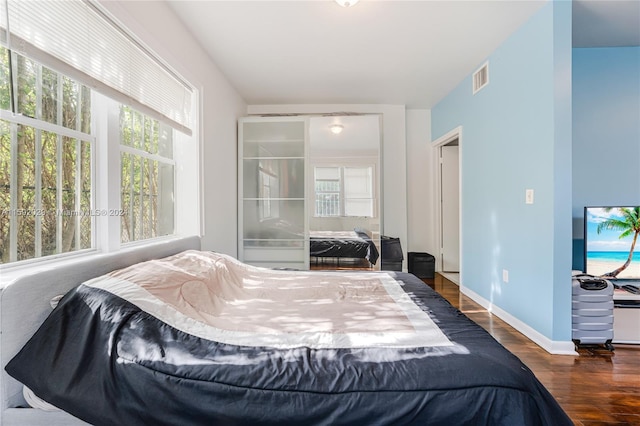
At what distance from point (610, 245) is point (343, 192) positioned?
271cm

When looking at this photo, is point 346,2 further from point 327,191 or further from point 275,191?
point 275,191

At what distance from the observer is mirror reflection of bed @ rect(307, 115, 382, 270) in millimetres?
3990

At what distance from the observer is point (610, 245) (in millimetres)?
2465

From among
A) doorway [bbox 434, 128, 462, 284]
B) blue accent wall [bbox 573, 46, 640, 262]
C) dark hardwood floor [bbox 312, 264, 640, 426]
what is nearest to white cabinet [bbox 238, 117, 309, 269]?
doorway [bbox 434, 128, 462, 284]

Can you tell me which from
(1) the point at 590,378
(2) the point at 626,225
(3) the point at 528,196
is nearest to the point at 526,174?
(3) the point at 528,196

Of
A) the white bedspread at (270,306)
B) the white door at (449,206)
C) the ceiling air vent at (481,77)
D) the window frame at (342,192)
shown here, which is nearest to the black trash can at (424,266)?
the white door at (449,206)

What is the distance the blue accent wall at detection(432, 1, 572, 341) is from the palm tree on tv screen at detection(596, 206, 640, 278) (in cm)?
55

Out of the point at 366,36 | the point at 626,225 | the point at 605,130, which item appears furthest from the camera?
the point at 605,130

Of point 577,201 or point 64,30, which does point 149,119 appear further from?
point 577,201

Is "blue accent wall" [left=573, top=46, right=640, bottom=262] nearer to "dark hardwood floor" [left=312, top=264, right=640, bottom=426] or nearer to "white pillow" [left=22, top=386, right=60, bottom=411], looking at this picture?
"dark hardwood floor" [left=312, top=264, right=640, bottom=426]

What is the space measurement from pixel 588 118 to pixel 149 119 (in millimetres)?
4002

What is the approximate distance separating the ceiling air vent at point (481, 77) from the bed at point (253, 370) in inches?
118

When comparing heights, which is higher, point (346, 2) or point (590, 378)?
point (346, 2)

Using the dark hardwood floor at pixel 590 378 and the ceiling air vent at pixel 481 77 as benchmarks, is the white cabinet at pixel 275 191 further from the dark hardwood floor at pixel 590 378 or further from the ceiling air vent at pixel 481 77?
the dark hardwood floor at pixel 590 378
